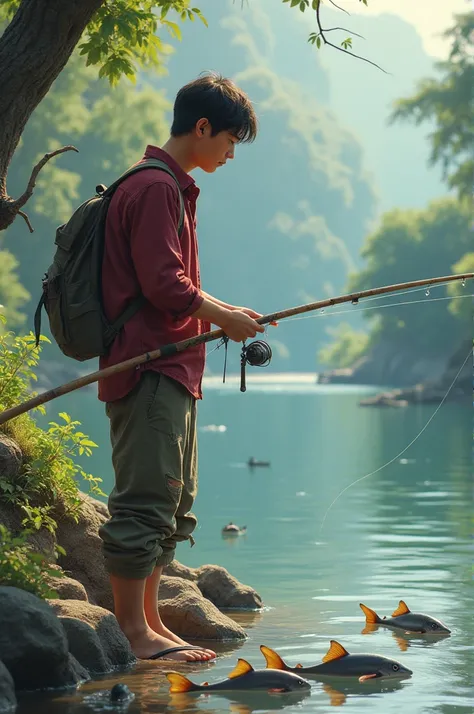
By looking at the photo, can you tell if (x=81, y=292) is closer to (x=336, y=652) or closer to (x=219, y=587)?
(x=336, y=652)

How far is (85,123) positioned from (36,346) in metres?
49.3

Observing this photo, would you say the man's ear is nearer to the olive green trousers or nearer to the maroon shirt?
the maroon shirt

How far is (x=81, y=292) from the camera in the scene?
5094 mm

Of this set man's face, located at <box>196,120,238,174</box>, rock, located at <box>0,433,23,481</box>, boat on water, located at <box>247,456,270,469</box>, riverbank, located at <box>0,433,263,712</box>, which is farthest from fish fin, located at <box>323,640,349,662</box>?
boat on water, located at <box>247,456,270,469</box>

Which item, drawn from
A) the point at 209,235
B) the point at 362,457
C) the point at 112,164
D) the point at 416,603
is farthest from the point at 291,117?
the point at 416,603

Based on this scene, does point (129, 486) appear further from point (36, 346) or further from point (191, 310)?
point (36, 346)

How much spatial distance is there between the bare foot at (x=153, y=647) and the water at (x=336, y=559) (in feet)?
0.35

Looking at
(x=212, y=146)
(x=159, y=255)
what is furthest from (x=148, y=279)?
(x=212, y=146)

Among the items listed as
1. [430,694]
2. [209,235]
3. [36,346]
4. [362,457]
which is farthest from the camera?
[209,235]

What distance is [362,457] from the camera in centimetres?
1994

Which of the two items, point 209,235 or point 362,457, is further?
point 209,235

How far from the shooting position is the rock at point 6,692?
425cm

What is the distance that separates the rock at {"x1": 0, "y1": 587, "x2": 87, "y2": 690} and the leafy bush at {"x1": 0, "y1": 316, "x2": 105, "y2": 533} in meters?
1.13

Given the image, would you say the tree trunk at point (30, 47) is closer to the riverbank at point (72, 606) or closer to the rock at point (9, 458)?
the rock at point (9, 458)
